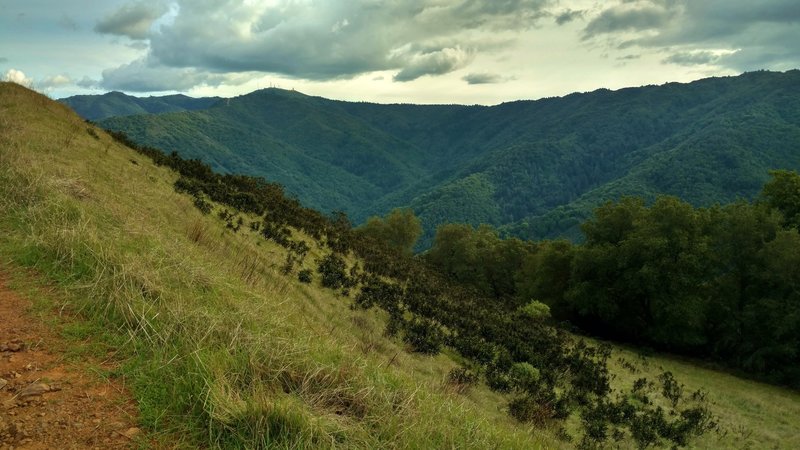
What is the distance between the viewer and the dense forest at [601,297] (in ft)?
58.1

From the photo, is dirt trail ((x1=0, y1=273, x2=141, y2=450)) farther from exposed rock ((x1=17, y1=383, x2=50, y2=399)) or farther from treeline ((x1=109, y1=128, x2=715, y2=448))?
treeline ((x1=109, y1=128, x2=715, y2=448))

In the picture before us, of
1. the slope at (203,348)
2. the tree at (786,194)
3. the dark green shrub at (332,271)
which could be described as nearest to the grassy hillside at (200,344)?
the slope at (203,348)

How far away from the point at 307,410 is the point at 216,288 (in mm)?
4029

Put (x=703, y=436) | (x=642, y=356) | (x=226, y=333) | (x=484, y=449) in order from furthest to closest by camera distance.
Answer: (x=642, y=356)
(x=703, y=436)
(x=226, y=333)
(x=484, y=449)

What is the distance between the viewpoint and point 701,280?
37.8m

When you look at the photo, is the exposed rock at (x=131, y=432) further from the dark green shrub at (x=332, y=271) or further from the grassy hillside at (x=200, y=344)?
the dark green shrub at (x=332, y=271)

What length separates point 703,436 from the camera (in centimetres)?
1739

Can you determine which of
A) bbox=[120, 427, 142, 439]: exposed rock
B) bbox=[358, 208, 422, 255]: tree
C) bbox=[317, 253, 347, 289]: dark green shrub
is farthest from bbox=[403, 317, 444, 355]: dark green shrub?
bbox=[358, 208, 422, 255]: tree

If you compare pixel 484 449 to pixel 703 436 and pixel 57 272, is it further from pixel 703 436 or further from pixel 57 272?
pixel 703 436

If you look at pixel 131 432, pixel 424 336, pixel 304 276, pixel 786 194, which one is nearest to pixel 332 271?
pixel 304 276

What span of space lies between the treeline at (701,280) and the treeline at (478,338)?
37.6 feet

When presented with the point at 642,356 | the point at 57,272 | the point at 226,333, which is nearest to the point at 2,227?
the point at 57,272

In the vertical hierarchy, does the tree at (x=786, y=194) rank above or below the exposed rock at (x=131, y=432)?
above

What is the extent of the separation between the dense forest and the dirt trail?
11.1 m
